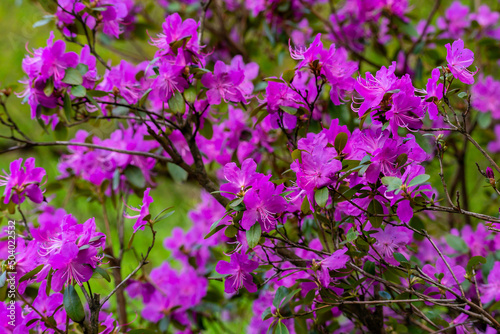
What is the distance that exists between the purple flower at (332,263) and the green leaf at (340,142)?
0.18 metres

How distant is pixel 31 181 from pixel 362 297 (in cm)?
78

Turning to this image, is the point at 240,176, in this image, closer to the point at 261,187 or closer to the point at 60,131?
the point at 261,187

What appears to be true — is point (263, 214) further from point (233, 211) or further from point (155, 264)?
point (155, 264)

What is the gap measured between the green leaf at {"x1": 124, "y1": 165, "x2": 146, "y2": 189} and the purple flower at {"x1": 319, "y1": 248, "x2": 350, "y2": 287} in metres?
0.58

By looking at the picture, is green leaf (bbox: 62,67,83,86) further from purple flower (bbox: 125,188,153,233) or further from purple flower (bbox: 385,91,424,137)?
purple flower (bbox: 385,91,424,137)

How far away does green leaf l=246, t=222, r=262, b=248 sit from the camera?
827 millimetres

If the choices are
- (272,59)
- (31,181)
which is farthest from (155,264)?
(31,181)

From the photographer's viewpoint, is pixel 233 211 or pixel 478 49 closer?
pixel 233 211

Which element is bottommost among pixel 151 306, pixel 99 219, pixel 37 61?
pixel 99 219

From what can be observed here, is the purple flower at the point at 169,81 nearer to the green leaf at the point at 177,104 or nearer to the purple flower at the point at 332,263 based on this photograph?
the green leaf at the point at 177,104

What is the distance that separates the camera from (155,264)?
2.84m

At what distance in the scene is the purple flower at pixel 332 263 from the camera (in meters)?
0.87

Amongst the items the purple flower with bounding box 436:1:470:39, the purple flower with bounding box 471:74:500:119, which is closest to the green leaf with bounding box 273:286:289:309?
the purple flower with bounding box 471:74:500:119

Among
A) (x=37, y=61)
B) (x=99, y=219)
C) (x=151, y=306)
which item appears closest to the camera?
(x=37, y=61)
